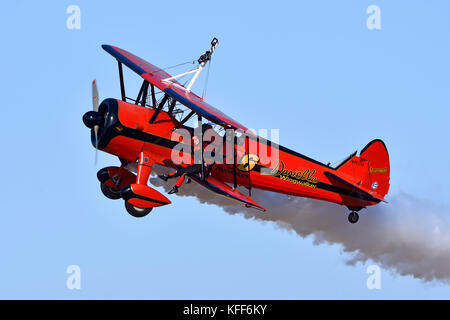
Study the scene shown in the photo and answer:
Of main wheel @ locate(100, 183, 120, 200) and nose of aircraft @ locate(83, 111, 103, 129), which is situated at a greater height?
nose of aircraft @ locate(83, 111, 103, 129)

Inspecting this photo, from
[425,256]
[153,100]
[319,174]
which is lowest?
[425,256]

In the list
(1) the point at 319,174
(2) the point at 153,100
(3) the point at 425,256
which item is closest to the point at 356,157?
(1) the point at 319,174

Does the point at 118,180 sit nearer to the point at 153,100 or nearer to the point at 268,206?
the point at 153,100

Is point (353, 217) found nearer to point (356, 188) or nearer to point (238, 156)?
point (356, 188)

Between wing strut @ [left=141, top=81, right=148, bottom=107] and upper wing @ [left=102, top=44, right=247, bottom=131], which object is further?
wing strut @ [left=141, top=81, right=148, bottom=107]

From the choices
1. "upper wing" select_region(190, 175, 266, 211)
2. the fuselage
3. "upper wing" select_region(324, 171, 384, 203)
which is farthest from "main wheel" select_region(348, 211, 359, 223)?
"upper wing" select_region(190, 175, 266, 211)

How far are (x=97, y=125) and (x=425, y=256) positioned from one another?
1012 centimetres

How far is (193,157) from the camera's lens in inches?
937

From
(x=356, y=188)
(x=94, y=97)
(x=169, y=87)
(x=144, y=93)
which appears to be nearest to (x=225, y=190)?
(x=169, y=87)

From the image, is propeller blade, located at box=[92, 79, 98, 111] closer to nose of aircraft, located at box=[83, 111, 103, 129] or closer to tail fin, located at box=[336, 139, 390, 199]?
nose of aircraft, located at box=[83, 111, 103, 129]

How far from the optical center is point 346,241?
27.3m

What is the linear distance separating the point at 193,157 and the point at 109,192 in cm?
237

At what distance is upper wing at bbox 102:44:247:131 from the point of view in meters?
22.7

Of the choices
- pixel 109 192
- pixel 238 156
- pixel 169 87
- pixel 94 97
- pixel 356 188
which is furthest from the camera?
pixel 356 188
